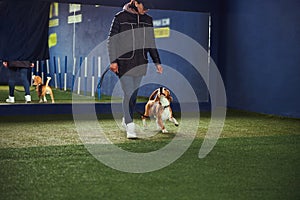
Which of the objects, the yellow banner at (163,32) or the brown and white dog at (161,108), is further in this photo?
the yellow banner at (163,32)

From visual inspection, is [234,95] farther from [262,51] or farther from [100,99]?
[100,99]

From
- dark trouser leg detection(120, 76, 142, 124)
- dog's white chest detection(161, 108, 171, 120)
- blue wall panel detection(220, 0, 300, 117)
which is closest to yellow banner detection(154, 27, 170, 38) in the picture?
blue wall panel detection(220, 0, 300, 117)

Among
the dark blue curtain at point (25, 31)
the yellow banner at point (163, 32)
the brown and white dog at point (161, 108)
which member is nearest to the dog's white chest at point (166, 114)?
the brown and white dog at point (161, 108)

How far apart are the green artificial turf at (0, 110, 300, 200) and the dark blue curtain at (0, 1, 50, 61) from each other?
2034 mm

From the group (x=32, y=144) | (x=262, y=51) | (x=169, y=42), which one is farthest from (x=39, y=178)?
(x=169, y=42)

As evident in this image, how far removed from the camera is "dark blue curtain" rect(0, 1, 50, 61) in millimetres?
6676

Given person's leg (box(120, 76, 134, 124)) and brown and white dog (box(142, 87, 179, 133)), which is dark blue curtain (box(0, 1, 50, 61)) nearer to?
brown and white dog (box(142, 87, 179, 133))

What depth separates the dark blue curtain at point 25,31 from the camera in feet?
21.9

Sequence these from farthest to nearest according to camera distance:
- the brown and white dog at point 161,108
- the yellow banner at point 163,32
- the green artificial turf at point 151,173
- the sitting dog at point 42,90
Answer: the yellow banner at point 163,32 < the sitting dog at point 42,90 < the brown and white dog at point 161,108 < the green artificial turf at point 151,173

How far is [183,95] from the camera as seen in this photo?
7758mm

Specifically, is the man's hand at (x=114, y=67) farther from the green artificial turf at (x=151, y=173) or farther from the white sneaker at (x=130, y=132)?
the green artificial turf at (x=151, y=173)

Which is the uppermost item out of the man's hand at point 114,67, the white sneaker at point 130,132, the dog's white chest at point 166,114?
the man's hand at point 114,67

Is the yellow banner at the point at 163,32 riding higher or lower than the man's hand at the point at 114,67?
higher

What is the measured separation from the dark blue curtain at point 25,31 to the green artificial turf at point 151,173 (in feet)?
6.67
